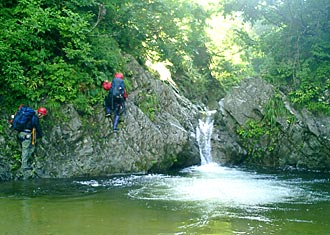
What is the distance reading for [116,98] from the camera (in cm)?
1176

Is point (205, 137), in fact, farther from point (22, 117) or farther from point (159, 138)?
point (22, 117)

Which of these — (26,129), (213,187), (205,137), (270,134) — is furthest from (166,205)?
(205,137)

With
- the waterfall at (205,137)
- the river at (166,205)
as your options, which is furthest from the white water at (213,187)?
the waterfall at (205,137)

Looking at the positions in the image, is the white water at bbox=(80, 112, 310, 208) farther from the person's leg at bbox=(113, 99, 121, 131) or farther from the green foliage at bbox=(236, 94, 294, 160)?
the green foliage at bbox=(236, 94, 294, 160)

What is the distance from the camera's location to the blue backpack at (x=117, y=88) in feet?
38.4

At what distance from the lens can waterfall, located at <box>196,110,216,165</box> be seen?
588 inches

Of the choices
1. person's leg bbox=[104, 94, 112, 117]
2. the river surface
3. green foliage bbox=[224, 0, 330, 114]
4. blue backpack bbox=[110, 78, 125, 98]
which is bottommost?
the river surface

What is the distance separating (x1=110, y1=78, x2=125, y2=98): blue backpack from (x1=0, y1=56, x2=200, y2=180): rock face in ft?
2.40

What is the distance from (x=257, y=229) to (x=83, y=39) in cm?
846

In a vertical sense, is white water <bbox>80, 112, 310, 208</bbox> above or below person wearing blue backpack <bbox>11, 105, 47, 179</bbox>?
below

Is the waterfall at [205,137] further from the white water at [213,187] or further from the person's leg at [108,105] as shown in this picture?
the person's leg at [108,105]

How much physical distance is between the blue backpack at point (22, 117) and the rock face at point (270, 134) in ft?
24.7

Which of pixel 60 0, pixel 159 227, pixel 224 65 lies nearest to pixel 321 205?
pixel 159 227

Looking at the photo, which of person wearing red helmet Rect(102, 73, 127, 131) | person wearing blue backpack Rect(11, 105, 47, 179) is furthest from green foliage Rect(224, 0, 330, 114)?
person wearing blue backpack Rect(11, 105, 47, 179)
